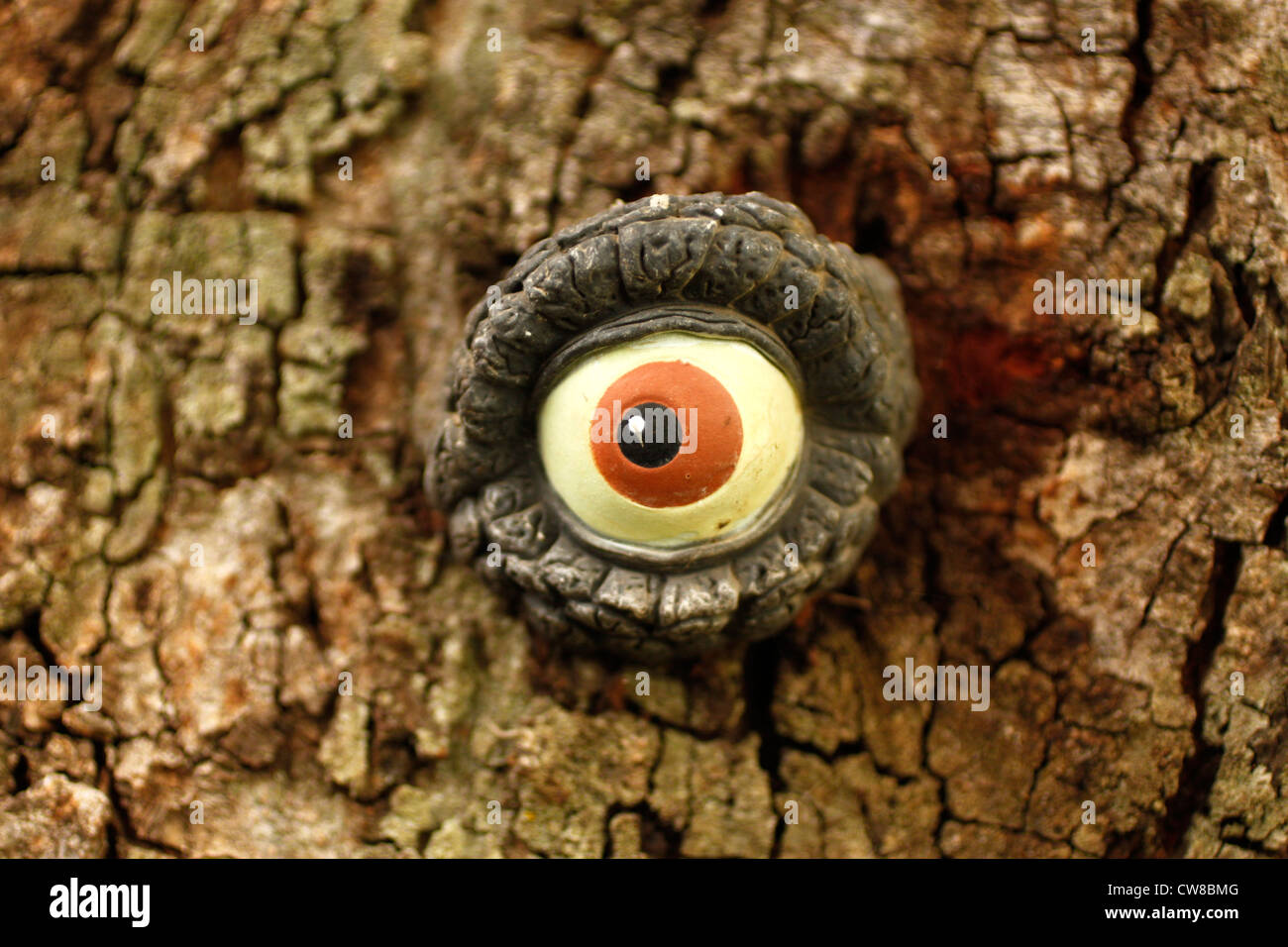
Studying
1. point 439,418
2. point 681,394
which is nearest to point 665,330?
point 681,394

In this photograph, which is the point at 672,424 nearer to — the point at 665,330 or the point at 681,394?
the point at 681,394

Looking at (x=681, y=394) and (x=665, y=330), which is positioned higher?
(x=665, y=330)

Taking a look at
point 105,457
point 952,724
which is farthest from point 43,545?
point 952,724

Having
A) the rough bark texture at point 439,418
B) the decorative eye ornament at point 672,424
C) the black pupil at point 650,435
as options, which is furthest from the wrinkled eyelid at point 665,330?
the rough bark texture at point 439,418

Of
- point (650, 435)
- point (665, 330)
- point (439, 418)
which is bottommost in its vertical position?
point (439, 418)

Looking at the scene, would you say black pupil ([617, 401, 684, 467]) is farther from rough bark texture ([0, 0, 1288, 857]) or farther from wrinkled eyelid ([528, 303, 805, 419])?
rough bark texture ([0, 0, 1288, 857])

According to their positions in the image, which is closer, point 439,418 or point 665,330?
point 665,330

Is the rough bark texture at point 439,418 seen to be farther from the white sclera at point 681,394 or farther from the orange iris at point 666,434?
the orange iris at point 666,434
